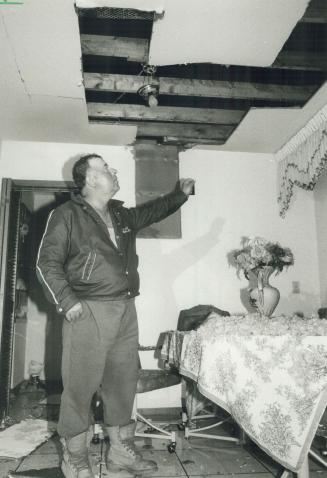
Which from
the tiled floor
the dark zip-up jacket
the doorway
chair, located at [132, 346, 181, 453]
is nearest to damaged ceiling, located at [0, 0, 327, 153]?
the doorway

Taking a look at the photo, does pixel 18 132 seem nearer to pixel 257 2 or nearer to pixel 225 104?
pixel 225 104

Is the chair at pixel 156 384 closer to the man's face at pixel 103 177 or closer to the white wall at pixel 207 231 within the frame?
the white wall at pixel 207 231

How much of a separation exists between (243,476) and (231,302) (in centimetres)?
198

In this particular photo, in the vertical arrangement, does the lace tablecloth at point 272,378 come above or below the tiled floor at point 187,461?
above

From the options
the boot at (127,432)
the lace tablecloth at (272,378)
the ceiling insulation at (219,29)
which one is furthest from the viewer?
the boot at (127,432)

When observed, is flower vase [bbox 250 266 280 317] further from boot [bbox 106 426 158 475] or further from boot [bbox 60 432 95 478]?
boot [bbox 60 432 95 478]

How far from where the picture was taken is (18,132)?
3953 millimetres

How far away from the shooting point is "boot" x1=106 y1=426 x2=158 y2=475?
2.38 metres

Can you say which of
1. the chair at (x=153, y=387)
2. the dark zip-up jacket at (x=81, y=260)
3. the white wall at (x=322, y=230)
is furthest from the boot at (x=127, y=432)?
the white wall at (x=322, y=230)

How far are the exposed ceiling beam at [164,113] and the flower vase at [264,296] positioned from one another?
165 cm

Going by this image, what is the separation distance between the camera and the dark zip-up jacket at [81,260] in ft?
7.36

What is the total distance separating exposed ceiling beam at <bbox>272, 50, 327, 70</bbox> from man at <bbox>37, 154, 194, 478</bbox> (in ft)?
5.18

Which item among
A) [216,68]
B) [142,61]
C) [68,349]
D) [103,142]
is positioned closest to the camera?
[68,349]

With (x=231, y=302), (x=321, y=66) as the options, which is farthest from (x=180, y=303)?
(x=321, y=66)
